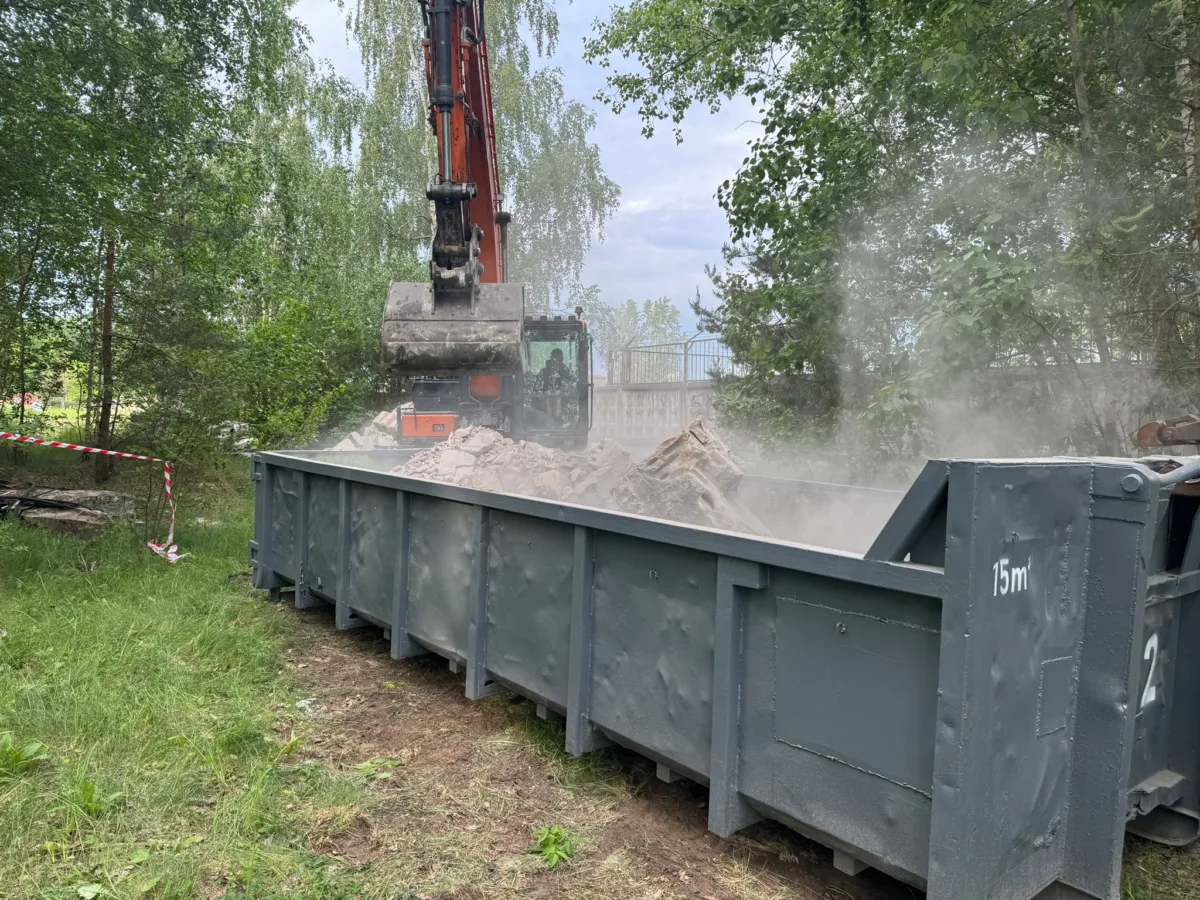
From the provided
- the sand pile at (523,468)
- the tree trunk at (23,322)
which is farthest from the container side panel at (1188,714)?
the tree trunk at (23,322)

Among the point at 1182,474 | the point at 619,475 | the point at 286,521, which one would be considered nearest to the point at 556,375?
the point at 286,521

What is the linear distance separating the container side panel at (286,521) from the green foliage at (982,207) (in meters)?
4.27

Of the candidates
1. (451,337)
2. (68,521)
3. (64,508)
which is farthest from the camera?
(64,508)

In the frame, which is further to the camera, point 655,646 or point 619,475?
point 619,475

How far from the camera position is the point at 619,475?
493cm

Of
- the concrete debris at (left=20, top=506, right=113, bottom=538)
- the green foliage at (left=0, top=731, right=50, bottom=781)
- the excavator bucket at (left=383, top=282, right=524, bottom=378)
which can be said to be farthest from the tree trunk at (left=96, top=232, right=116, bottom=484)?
the green foliage at (left=0, top=731, right=50, bottom=781)

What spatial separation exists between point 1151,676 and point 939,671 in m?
0.89

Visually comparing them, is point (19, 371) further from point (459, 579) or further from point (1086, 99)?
point (1086, 99)

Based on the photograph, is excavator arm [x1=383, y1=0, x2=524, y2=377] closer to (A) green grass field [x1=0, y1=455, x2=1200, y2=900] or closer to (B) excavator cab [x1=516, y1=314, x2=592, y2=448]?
(A) green grass field [x1=0, y1=455, x2=1200, y2=900]

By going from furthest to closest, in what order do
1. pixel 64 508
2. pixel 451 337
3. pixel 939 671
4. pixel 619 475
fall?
pixel 64 508, pixel 451 337, pixel 619 475, pixel 939 671

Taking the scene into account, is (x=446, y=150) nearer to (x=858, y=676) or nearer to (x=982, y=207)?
(x=982, y=207)

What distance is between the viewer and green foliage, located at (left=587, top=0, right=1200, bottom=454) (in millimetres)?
6012

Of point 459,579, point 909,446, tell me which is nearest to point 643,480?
point 459,579

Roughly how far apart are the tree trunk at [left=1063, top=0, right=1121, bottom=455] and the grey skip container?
4368 mm
